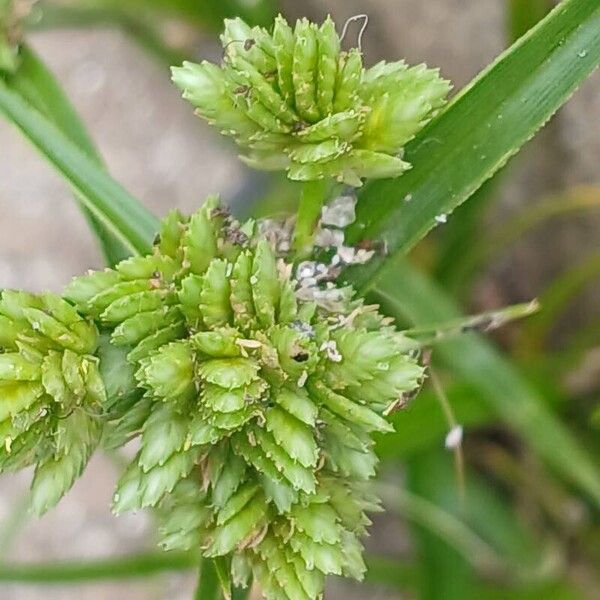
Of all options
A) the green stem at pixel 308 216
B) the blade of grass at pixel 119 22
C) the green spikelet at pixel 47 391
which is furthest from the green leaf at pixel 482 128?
the blade of grass at pixel 119 22

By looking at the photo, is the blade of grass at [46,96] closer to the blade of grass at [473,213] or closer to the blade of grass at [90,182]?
the blade of grass at [90,182]

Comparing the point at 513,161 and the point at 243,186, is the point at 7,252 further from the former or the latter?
the point at 513,161

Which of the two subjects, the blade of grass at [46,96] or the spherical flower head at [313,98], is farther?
the blade of grass at [46,96]

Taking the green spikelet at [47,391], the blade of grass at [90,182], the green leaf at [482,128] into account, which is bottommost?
the green spikelet at [47,391]

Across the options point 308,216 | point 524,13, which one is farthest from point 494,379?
point 308,216

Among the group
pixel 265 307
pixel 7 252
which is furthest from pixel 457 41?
pixel 7 252
